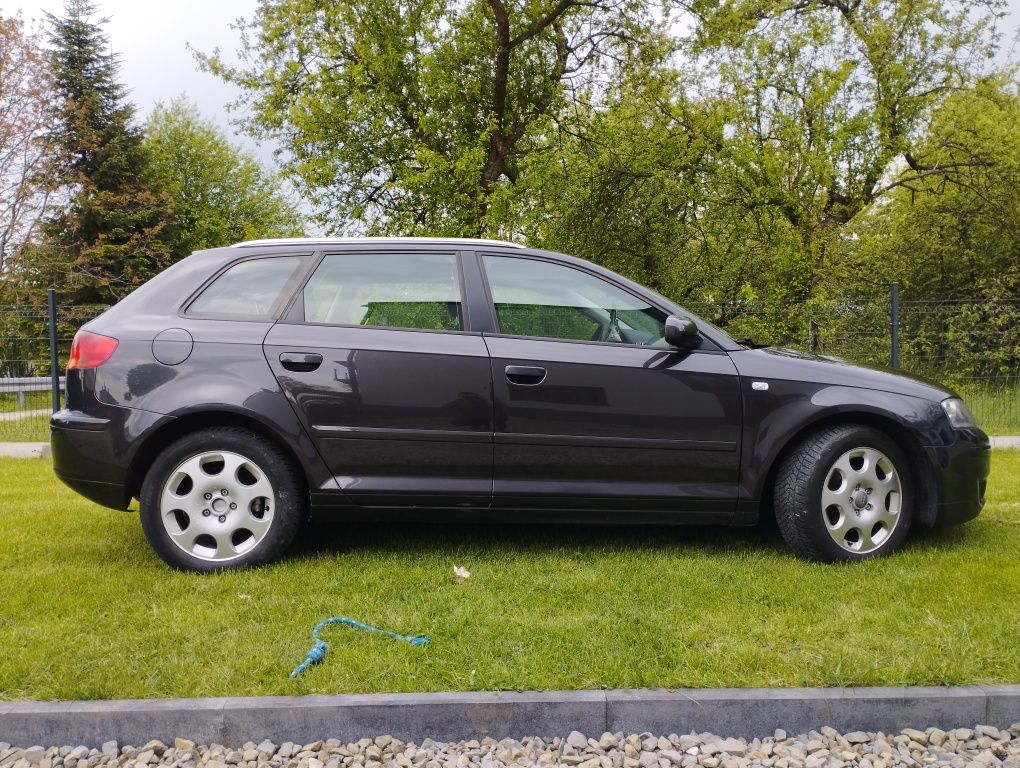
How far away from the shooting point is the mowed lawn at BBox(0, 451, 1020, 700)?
2879mm

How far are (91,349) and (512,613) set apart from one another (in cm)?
257

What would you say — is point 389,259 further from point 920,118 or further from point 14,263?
point 14,263

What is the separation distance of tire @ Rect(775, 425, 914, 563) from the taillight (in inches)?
140

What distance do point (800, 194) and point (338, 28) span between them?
32.9ft

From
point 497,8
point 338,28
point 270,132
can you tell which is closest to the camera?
point 497,8

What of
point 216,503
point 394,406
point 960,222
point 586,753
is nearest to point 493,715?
point 586,753

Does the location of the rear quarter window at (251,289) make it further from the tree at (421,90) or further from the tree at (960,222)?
the tree at (960,222)

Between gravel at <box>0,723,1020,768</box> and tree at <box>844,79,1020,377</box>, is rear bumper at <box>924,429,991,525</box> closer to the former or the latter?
gravel at <box>0,723,1020,768</box>

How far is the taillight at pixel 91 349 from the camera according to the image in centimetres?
422

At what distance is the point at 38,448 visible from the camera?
9.20m

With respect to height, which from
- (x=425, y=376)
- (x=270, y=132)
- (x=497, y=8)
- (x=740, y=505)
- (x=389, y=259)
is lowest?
(x=740, y=505)

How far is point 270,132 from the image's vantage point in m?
18.4

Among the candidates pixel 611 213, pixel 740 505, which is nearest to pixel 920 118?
pixel 611 213

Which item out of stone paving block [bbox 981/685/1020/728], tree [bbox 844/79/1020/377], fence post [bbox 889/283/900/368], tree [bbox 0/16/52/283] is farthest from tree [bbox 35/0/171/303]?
stone paving block [bbox 981/685/1020/728]
